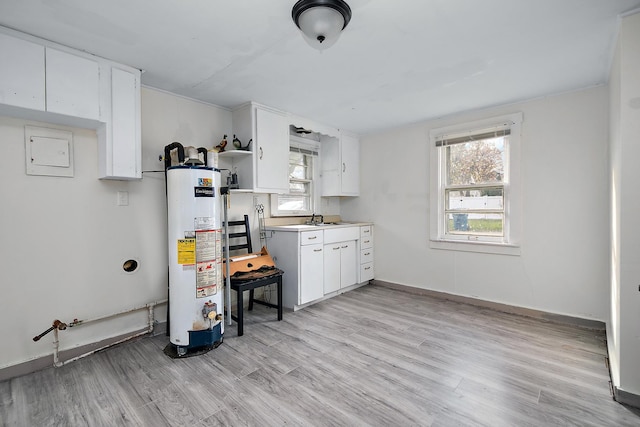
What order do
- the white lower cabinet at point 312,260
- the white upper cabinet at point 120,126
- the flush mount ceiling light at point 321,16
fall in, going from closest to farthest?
1. the flush mount ceiling light at point 321,16
2. the white upper cabinet at point 120,126
3. the white lower cabinet at point 312,260

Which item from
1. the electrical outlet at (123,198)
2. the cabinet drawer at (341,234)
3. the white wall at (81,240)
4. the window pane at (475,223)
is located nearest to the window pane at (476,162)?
the window pane at (475,223)

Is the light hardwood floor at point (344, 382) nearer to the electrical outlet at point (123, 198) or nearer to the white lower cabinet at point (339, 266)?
the white lower cabinet at point (339, 266)

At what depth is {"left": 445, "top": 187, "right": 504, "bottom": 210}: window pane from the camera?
3.49 metres

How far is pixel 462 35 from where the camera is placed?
2.02 m

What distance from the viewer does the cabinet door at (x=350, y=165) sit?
4.54 m

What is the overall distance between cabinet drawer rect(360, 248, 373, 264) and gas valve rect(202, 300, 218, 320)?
2427 mm

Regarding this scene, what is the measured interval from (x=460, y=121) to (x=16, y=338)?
480 cm

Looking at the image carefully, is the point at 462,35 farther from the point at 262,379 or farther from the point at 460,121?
the point at 262,379

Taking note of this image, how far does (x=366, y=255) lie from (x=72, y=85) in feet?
12.4

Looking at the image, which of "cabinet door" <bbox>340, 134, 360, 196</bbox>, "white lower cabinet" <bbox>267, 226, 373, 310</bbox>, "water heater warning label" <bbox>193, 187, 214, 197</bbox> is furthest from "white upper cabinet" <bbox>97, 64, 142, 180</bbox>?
"cabinet door" <bbox>340, 134, 360, 196</bbox>

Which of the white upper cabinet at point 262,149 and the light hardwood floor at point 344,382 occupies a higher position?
the white upper cabinet at point 262,149

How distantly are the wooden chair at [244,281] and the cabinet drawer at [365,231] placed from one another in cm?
163

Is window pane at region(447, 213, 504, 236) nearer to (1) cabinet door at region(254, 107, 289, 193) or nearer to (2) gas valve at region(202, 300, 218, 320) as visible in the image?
(1) cabinet door at region(254, 107, 289, 193)

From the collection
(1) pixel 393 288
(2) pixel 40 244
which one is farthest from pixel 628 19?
(2) pixel 40 244
